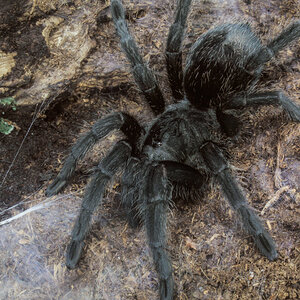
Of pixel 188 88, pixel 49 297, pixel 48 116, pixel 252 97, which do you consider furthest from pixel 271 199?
pixel 48 116

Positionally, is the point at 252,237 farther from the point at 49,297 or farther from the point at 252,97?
the point at 49,297

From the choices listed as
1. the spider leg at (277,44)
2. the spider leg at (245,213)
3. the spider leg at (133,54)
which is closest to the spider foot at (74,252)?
the spider leg at (245,213)

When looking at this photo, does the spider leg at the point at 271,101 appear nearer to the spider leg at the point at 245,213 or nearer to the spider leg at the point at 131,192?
the spider leg at the point at 245,213

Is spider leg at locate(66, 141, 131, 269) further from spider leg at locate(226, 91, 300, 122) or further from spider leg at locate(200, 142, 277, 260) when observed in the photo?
spider leg at locate(226, 91, 300, 122)

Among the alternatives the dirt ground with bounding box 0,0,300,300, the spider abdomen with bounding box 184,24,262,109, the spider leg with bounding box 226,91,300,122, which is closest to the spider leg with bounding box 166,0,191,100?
the spider abdomen with bounding box 184,24,262,109

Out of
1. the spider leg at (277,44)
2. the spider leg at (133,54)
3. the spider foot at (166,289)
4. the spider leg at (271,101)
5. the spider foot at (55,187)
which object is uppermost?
the spider leg at (133,54)

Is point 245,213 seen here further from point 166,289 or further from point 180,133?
point 180,133
